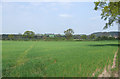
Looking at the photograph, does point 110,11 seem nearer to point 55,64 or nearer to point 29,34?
point 55,64

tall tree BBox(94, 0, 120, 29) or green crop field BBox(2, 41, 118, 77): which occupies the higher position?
tall tree BBox(94, 0, 120, 29)

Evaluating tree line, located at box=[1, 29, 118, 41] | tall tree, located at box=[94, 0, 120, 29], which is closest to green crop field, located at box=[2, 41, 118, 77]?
tall tree, located at box=[94, 0, 120, 29]

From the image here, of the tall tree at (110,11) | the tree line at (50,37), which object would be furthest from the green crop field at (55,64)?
the tree line at (50,37)

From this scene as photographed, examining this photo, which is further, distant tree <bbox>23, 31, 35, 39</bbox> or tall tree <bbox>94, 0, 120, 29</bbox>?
distant tree <bbox>23, 31, 35, 39</bbox>

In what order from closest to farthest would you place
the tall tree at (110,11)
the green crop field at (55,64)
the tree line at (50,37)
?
the green crop field at (55,64) → the tall tree at (110,11) → the tree line at (50,37)

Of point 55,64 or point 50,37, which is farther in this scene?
point 50,37

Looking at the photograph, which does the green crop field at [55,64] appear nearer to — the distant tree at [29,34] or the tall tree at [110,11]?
the tall tree at [110,11]

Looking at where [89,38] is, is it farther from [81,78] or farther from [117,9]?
[81,78]

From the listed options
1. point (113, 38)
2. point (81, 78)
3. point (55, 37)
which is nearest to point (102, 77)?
point (81, 78)

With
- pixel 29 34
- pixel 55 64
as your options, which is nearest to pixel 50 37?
pixel 29 34

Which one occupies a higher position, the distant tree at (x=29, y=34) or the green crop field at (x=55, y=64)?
the distant tree at (x=29, y=34)

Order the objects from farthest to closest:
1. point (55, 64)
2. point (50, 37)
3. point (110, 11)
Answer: point (50, 37) < point (110, 11) < point (55, 64)

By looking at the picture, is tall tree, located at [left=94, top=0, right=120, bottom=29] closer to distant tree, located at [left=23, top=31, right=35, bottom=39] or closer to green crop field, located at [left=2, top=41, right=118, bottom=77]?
green crop field, located at [left=2, top=41, right=118, bottom=77]

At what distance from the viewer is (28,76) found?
14.2 ft
